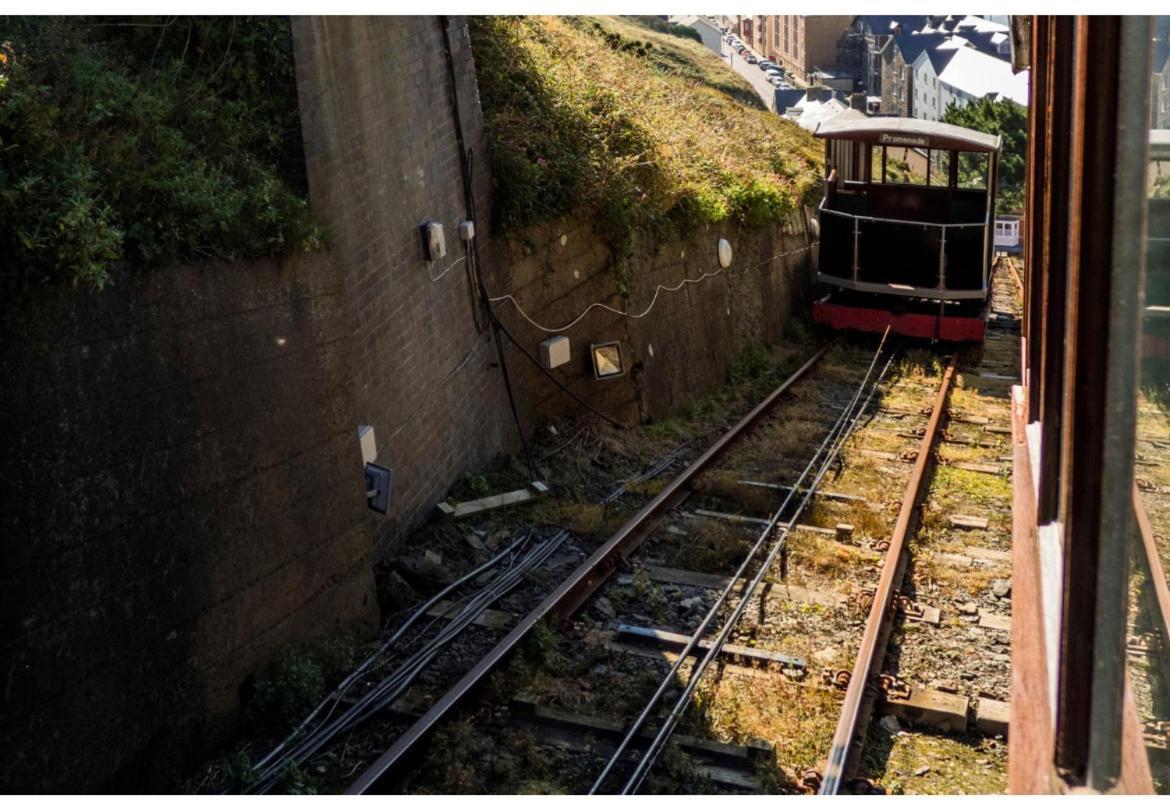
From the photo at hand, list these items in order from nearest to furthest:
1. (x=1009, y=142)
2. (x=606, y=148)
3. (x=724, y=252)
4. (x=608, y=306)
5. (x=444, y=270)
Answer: (x=444, y=270) → (x=608, y=306) → (x=606, y=148) → (x=724, y=252) → (x=1009, y=142)

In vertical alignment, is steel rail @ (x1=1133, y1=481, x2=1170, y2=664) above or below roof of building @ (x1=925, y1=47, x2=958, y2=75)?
below

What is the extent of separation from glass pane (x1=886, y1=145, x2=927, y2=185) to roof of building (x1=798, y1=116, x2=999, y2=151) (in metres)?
0.78

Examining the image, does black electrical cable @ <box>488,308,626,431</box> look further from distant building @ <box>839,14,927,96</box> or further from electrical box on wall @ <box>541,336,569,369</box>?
distant building @ <box>839,14,927,96</box>

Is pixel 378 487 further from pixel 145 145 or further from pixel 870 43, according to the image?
pixel 870 43

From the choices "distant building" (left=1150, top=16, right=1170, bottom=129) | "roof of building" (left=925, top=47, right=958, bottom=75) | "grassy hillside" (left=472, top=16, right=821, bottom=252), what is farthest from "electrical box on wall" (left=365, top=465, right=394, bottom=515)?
"roof of building" (left=925, top=47, right=958, bottom=75)

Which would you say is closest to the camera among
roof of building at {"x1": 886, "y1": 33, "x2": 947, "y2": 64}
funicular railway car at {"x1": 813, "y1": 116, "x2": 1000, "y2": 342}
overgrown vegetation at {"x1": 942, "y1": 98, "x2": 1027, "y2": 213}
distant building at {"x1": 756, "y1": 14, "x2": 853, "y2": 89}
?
funicular railway car at {"x1": 813, "y1": 116, "x2": 1000, "y2": 342}

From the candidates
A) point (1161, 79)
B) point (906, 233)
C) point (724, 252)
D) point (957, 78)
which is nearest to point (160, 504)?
point (1161, 79)

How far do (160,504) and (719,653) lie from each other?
11.4 feet

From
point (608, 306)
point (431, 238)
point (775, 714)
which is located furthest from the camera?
point (608, 306)

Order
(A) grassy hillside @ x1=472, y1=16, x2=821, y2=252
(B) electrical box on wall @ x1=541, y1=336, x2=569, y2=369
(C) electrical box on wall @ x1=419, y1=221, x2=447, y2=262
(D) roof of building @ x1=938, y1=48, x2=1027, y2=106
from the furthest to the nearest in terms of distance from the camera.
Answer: (D) roof of building @ x1=938, y1=48, x2=1027, y2=106
(A) grassy hillside @ x1=472, y1=16, x2=821, y2=252
(B) electrical box on wall @ x1=541, y1=336, x2=569, y2=369
(C) electrical box on wall @ x1=419, y1=221, x2=447, y2=262

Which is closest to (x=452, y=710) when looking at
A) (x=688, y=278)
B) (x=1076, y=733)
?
(x=1076, y=733)

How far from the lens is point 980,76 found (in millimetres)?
62344

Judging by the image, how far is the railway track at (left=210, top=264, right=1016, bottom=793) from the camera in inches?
250

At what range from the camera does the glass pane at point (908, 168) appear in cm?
2068
